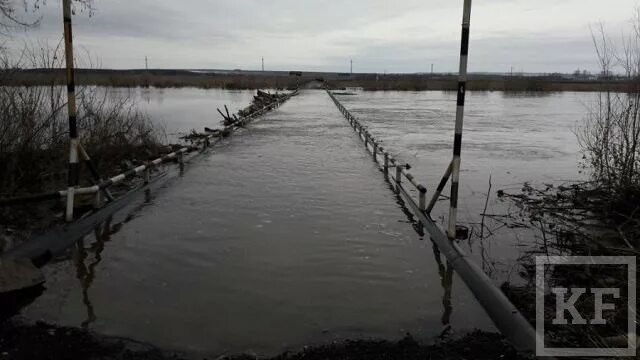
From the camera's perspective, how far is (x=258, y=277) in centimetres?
568

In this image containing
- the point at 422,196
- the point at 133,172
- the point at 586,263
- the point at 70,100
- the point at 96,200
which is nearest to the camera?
the point at 586,263

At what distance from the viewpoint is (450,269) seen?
6.12m

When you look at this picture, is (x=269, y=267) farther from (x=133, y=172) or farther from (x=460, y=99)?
(x=133, y=172)

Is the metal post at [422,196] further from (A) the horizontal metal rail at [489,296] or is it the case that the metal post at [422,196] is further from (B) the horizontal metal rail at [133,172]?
(B) the horizontal metal rail at [133,172]

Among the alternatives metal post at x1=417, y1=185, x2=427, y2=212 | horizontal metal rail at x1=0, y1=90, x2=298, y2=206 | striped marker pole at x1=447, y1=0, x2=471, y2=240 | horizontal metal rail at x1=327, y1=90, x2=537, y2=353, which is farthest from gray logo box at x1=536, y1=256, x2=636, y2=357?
horizontal metal rail at x1=0, y1=90, x2=298, y2=206

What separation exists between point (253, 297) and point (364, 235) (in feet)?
8.42

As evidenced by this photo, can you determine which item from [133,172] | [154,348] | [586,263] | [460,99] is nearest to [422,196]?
[460,99]

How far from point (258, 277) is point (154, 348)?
5.67 ft

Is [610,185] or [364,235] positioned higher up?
[610,185]

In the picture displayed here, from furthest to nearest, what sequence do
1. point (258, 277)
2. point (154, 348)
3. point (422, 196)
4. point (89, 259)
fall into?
point (422, 196), point (89, 259), point (258, 277), point (154, 348)

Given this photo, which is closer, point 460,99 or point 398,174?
point 460,99

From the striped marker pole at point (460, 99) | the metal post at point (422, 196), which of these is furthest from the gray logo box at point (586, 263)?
the metal post at point (422, 196)

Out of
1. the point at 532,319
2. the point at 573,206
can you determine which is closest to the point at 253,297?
the point at 532,319

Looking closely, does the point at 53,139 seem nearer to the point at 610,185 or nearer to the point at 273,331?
the point at 273,331
